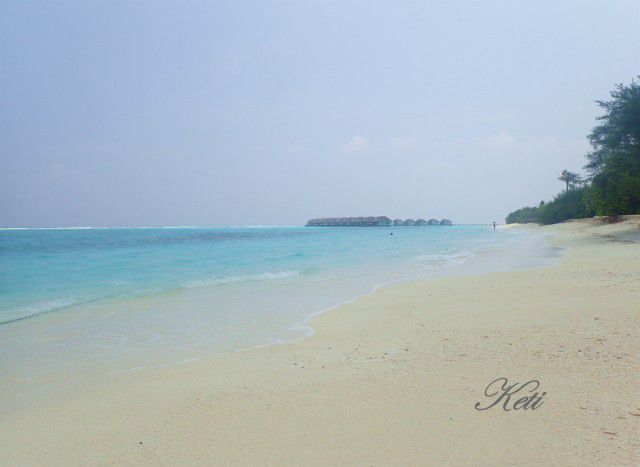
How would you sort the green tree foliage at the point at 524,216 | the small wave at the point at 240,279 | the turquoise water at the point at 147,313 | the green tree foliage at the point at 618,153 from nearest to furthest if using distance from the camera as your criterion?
the turquoise water at the point at 147,313 → the small wave at the point at 240,279 → the green tree foliage at the point at 618,153 → the green tree foliage at the point at 524,216

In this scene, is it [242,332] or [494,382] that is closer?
[494,382]

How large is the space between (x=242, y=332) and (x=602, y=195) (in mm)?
35758

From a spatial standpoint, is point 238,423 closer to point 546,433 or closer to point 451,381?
point 451,381

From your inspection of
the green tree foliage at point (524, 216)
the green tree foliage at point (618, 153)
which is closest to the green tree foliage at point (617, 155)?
the green tree foliage at point (618, 153)

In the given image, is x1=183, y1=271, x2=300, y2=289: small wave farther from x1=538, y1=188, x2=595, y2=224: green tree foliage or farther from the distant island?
the distant island

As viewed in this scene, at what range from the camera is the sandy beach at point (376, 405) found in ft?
10.7

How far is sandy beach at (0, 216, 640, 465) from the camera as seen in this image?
326cm

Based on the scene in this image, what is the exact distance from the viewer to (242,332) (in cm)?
797

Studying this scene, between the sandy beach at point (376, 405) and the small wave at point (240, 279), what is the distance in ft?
30.0

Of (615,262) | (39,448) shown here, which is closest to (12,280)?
(39,448)

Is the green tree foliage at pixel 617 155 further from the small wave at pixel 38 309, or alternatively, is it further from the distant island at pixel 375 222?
the distant island at pixel 375 222

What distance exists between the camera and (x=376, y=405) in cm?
404

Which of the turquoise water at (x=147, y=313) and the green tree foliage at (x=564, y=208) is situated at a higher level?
the green tree foliage at (x=564, y=208)

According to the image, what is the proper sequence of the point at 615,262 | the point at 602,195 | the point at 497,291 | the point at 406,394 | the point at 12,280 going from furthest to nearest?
the point at 602,195 < the point at 12,280 < the point at 615,262 < the point at 497,291 < the point at 406,394
